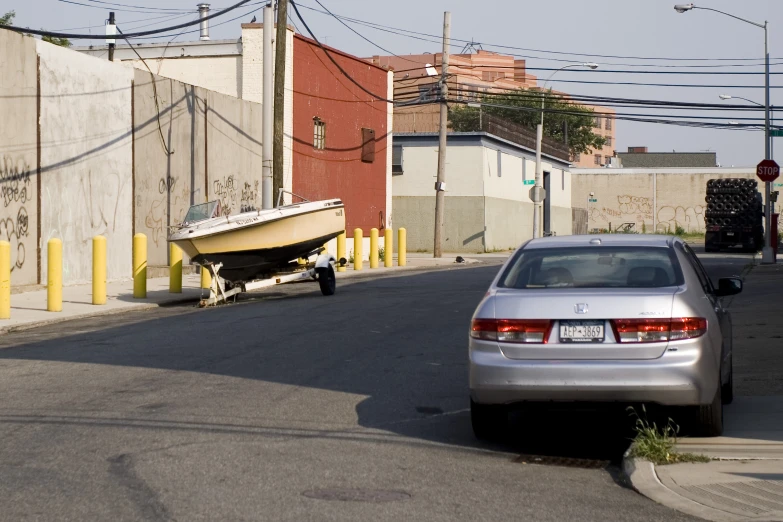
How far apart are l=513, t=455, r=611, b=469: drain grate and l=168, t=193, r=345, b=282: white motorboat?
1225 cm

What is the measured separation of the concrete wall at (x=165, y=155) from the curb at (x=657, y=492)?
21718mm

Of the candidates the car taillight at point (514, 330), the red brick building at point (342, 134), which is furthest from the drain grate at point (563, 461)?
the red brick building at point (342, 134)

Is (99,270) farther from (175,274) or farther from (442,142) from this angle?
(442,142)

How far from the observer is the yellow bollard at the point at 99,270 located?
1955 cm

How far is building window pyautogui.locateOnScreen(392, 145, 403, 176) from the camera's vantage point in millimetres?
49500

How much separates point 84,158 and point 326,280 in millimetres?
7435

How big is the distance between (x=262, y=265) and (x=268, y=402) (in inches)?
438

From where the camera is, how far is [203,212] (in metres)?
20.5

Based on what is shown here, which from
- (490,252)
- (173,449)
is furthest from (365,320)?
(490,252)

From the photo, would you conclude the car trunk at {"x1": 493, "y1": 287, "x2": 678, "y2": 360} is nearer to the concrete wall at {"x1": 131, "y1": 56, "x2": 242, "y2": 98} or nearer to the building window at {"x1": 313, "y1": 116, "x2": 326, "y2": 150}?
the concrete wall at {"x1": 131, "y1": 56, "x2": 242, "y2": 98}

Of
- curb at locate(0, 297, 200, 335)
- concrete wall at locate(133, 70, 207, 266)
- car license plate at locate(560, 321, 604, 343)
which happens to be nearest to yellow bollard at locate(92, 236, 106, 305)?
curb at locate(0, 297, 200, 335)

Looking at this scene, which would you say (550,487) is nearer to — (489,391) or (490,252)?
(489,391)

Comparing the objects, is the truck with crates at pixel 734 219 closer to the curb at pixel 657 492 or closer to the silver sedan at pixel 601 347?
the silver sedan at pixel 601 347

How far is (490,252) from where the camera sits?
49438mm
